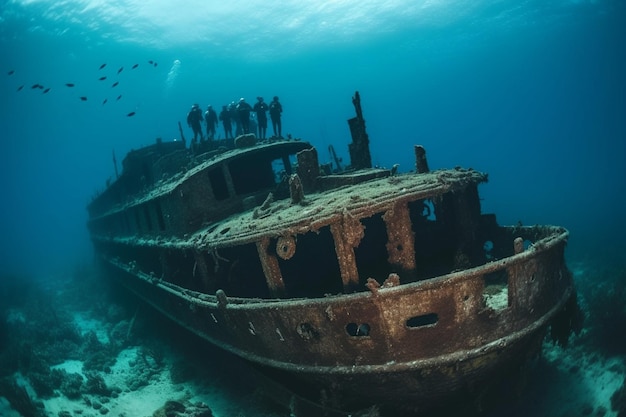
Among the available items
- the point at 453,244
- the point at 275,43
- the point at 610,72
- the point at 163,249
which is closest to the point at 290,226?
the point at 453,244

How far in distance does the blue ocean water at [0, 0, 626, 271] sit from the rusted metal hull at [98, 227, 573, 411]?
23.7m

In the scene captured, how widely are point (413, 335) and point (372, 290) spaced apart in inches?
37.8

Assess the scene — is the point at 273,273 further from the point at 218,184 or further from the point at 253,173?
the point at 253,173

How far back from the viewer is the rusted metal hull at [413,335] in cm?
525

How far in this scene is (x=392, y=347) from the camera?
5.40 metres

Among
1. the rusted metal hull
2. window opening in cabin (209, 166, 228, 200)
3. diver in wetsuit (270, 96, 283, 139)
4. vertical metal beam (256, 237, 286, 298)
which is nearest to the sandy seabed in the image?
the rusted metal hull

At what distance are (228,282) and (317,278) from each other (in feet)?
7.58

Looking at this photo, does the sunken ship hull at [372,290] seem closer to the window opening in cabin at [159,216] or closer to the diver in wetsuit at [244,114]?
the window opening in cabin at [159,216]

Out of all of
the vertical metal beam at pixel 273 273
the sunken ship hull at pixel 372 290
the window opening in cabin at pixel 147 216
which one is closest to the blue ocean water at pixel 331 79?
the sunken ship hull at pixel 372 290

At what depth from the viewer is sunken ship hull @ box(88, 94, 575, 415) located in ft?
17.5

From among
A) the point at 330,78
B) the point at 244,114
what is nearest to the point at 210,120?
the point at 244,114

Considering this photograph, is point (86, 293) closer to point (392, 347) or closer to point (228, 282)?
point (228, 282)

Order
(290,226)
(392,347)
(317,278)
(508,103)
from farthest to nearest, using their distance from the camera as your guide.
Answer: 1. (508,103)
2. (317,278)
3. (290,226)
4. (392,347)

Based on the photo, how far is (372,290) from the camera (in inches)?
204
